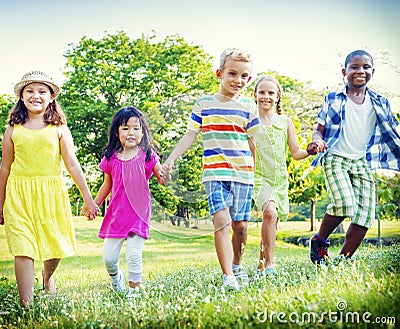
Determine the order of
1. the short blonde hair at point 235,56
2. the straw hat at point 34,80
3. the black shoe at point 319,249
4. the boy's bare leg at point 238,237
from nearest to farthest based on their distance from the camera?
the short blonde hair at point 235,56 < the boy's bare leg at point 238,237 < the straw hat at point 34,80 < the black shoe at point 319,249

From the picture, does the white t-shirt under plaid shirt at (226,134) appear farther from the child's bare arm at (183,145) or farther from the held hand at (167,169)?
the held hand at (167,169)

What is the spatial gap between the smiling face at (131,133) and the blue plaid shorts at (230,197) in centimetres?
67

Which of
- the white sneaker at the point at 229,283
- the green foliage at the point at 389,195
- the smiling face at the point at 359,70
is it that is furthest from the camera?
the green foliage at the point at 389,195

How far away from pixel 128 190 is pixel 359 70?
178cm

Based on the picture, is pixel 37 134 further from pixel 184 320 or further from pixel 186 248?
pixel 186 248

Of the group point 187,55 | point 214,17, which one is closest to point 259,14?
point 214,17

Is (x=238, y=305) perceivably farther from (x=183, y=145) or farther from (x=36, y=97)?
(x=36, y=97)

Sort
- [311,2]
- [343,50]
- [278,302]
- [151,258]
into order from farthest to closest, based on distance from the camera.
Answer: [151,258]
[343,50]
[311,2]
[278,302]

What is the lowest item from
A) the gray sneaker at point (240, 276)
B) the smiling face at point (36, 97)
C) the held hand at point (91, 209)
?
the gray sneaker at point (240, 276)

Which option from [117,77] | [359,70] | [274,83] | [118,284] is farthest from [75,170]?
[117,77]

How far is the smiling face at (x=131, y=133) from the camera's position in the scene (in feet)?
12.7

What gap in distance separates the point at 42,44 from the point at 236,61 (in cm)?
382

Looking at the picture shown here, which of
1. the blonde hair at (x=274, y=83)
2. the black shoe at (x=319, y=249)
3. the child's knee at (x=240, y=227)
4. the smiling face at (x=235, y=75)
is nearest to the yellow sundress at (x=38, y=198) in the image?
the child's knee at (x=240, y=227)

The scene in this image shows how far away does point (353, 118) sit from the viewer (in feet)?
13.5
